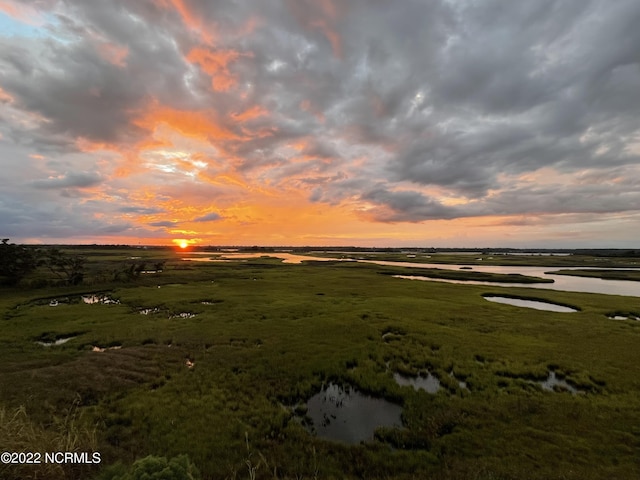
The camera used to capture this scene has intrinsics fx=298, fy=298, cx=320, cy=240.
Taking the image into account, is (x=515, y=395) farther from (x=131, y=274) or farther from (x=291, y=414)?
(x=131, y=274)

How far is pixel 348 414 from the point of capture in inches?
582

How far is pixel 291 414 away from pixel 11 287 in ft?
187

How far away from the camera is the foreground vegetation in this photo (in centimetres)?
1056

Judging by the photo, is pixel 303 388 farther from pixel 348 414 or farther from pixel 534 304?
pixel 534 304

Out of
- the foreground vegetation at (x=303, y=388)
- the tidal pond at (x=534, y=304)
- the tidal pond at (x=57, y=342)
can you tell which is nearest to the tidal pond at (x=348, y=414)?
the foreground vegetation at (x=303, y=388)

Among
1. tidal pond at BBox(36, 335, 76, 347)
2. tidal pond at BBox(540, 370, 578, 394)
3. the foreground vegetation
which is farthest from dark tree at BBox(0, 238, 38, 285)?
tidal pond at BBox(540, 370, 578, 394)

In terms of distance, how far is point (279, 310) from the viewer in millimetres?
34781

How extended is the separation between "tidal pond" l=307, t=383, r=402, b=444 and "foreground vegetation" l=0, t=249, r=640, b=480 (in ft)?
2.20

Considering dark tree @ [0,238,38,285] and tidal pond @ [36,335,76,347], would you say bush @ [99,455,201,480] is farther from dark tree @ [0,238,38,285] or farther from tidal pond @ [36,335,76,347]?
dark tree @ [0,238,38,285]

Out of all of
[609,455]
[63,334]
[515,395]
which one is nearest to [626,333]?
[515,395]

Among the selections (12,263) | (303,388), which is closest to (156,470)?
(303,388)

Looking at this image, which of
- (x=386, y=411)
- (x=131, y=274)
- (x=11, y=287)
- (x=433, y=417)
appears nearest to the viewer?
(x=433, y=417)

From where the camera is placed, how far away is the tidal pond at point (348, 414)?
43.4 ft

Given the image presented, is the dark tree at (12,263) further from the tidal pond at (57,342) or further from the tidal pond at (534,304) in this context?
the tidal pond at (534,304)
